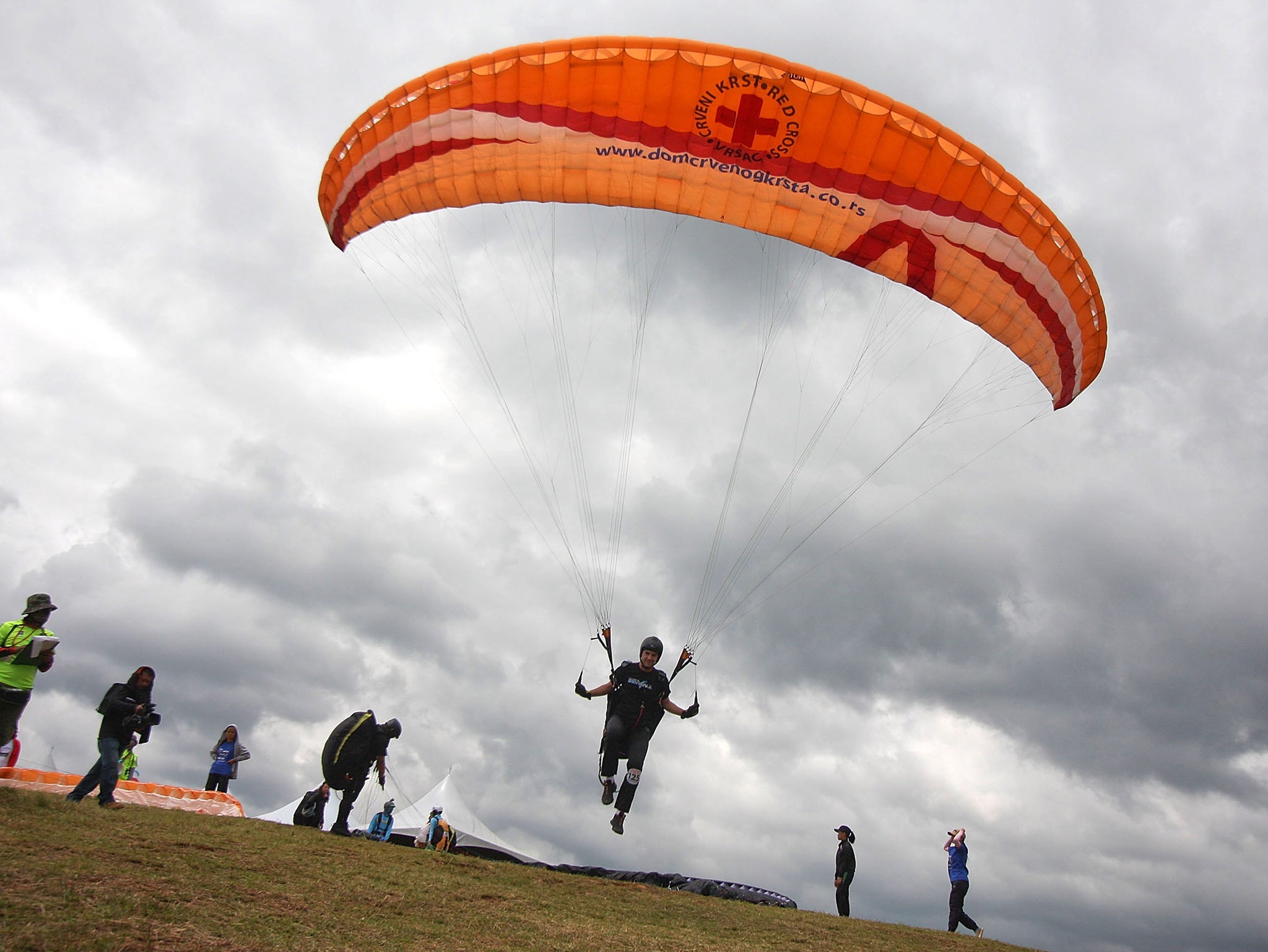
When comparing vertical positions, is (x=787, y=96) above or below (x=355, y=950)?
above

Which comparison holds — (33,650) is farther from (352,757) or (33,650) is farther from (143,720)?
(352,757)

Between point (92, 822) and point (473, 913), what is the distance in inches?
147

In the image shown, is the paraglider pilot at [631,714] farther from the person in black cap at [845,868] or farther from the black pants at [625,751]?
the person in black cap at [845,868]

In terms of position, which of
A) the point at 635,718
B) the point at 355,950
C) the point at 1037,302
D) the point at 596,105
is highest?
the point at 596,105

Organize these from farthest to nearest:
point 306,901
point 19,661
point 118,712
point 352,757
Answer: point 352,757, point 118,712, point 19,661, point 306,901

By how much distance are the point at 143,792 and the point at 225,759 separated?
2423mm

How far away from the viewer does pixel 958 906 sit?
12.6 m

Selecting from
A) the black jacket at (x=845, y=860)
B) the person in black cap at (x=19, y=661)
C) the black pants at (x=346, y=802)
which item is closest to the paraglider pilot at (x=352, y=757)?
the black pants at (x=346, y=802)

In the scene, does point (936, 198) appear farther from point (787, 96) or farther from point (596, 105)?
point (596, 105)

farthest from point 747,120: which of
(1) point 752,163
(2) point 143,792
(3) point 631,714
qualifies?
(2) point 143,792

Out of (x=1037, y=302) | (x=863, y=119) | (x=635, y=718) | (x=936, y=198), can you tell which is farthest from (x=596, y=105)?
(x=635, y=718)

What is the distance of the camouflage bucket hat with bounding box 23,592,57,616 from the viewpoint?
8656 millimetres

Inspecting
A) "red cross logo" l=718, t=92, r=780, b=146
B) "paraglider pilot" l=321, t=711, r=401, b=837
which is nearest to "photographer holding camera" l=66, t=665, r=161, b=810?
"paraglider pilot" l=321, t=711, r=401, b=837

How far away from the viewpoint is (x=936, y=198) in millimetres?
11555
